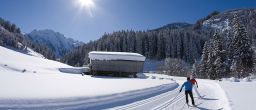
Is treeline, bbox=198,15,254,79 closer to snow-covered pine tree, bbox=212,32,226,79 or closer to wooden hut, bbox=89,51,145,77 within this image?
snow-covered pine tree, bbox=212,32,226,79

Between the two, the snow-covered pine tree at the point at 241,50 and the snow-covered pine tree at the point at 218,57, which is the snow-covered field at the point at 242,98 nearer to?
the snow-covered pine tree at the point at 241,50

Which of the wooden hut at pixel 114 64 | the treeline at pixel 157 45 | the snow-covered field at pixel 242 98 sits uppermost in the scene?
the treeline at pixel 157 45

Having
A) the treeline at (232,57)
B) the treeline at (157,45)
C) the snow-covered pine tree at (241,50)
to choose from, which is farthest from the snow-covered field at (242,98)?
the treeline at (157,45)

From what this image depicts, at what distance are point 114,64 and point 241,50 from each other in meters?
25.3

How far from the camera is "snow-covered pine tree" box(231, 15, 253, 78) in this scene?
58397 mm

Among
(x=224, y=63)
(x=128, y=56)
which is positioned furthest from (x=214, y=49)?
(x=128, y=56)

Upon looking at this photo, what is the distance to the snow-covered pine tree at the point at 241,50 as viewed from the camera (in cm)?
5840

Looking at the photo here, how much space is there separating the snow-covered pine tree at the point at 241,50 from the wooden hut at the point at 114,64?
19.1 meters

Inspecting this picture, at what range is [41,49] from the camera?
547 feet

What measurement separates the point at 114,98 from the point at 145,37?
122685 mm

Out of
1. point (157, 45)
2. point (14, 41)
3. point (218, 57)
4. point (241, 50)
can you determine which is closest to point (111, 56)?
point (218, 57)

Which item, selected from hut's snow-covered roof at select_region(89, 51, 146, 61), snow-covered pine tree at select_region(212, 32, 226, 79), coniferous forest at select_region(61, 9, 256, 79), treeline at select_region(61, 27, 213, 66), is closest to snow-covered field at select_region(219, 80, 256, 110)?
coniferous forest at select_region(61, 9, 256, 79)

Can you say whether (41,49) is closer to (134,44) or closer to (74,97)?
(134,44)

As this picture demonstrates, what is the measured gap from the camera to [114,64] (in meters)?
58.8
